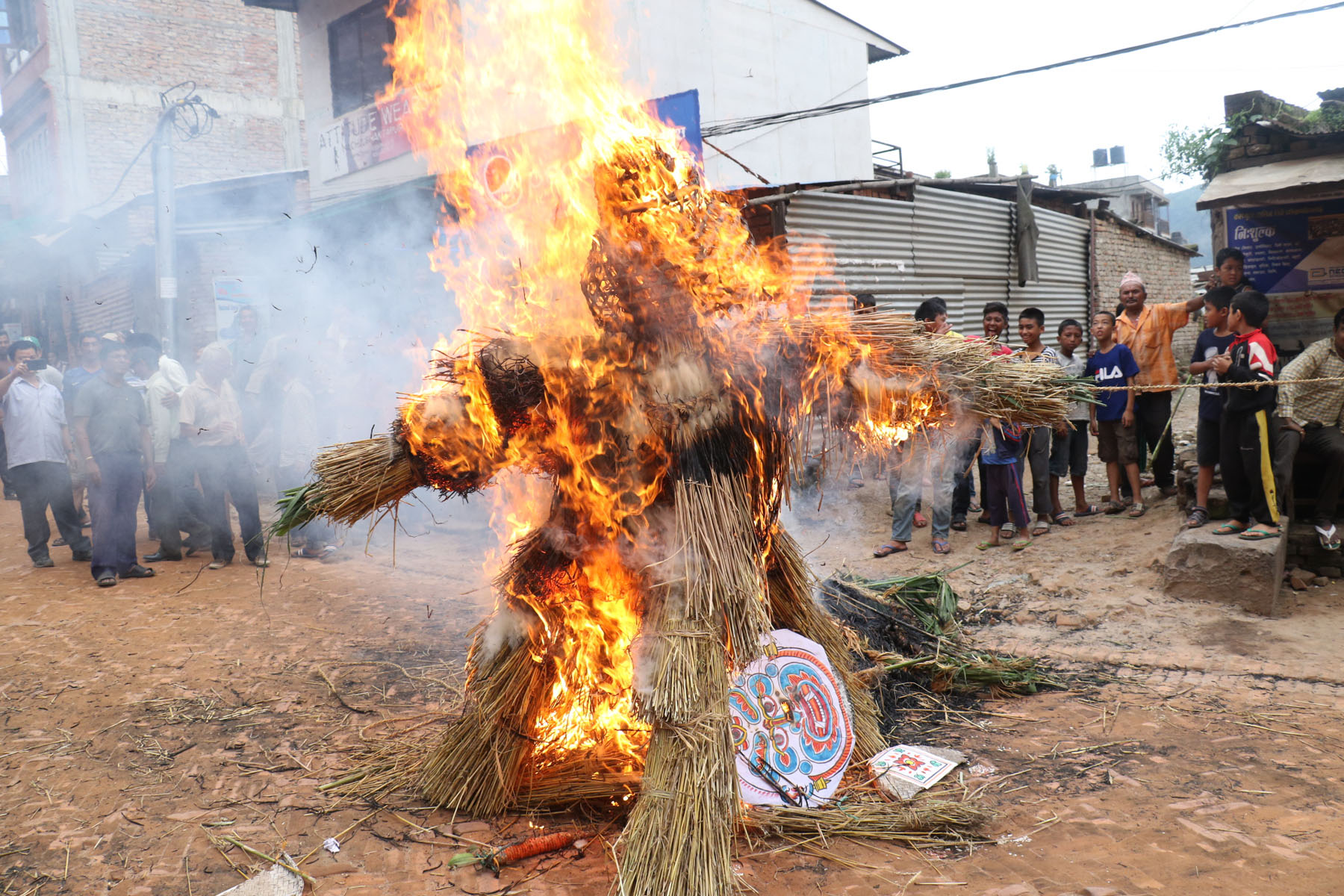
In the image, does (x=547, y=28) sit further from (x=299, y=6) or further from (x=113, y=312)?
(x=113, y=312)

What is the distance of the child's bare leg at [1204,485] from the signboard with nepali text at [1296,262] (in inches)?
115

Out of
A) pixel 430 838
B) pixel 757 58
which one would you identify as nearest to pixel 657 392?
pixel 430 838

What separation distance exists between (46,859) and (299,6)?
1494cm

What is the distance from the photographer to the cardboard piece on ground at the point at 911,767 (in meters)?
3.48

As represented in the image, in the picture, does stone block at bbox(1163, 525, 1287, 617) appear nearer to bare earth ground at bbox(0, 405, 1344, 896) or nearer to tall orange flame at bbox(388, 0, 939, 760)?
bare earth ground at bbox(0, 405, 1344, 896)

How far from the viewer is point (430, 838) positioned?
328 centimetres

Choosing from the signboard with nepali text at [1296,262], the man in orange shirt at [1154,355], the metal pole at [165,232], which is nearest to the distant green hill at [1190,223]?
the signboard with nepali text at [1296,262]

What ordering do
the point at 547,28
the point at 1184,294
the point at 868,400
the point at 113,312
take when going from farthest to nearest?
the point at 1184,294, the point at 113,312, the point at 547,28, the point at 868,400

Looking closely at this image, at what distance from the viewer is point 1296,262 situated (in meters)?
8.41

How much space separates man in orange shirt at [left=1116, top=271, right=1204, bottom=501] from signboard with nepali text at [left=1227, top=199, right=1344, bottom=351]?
1.14 metres

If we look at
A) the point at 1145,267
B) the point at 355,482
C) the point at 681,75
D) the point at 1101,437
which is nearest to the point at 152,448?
the point at 355,482

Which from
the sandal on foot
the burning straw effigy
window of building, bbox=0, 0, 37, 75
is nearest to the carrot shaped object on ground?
the burning straw effigy

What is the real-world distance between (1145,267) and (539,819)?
19.9 m

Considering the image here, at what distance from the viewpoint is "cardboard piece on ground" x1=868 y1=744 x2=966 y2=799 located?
348cm
